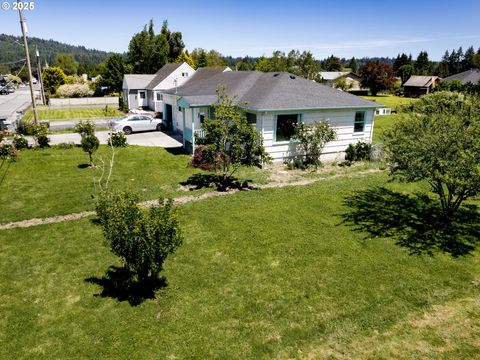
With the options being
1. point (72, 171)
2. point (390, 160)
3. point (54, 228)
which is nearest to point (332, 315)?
point (390, 160)

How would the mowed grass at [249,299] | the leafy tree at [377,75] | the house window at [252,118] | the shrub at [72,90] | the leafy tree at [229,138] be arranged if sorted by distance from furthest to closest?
the leafy tree at [377,75], the shrub at [72,90], the house window at [252,118], the leafy tree at [229,138], the mowed grass at [249,299]

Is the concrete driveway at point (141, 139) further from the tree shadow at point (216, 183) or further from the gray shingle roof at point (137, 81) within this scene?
the gray shingle roof at point (137, 81)

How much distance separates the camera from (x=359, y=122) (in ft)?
71.6

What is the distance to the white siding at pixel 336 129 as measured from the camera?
18953 mm

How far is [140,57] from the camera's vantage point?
64.2m

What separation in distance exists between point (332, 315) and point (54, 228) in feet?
31.0

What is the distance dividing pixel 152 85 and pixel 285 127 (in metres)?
27.9

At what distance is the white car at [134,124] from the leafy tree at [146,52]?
38748mm

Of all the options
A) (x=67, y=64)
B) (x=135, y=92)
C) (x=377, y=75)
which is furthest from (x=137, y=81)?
(x=67, y=64)

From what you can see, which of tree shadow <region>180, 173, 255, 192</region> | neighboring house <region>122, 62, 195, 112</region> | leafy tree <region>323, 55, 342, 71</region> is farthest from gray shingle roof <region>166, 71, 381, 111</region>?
leafy tree <region>323, 55, 342, 71</region>

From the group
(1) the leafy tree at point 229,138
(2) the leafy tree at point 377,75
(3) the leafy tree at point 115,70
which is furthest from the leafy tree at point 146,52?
(1) the leafy tree at point 229,138

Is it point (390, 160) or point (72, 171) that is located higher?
point (390, 160)

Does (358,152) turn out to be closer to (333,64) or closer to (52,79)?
(52,79)

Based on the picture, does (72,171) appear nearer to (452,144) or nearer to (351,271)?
(351,271)
